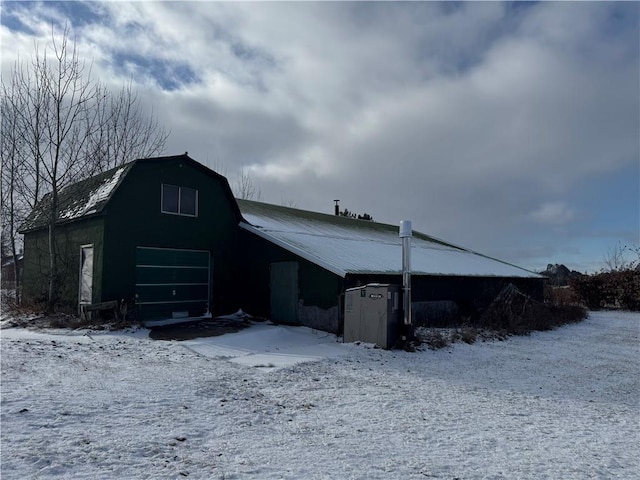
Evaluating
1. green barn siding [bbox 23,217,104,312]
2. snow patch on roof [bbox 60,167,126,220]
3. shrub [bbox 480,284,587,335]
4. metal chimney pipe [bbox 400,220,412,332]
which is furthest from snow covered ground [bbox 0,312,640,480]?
shrub [bbox 480,284,587,335]

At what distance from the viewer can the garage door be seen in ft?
47.6

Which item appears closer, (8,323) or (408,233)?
(408,233)

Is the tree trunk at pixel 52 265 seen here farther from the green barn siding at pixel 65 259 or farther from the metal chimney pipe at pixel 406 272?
the metal chimney pipe at pixel 406 272

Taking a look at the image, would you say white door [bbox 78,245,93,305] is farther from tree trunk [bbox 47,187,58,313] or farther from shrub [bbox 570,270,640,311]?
shrub [bbox 570,270,640,311]

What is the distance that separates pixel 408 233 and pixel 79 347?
8.32 metres

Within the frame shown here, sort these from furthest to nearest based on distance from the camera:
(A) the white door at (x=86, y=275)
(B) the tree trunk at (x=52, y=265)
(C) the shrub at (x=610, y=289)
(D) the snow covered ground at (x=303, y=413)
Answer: (C) the shrub at (x=610, y=289) → (B) the tree trunk at (x=52, y=265) → (A) the white door at (x=86, y=275) → (D) the snow covered ground at (x=303, y=413)

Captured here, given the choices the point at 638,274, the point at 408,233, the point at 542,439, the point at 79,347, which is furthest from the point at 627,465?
the point at 638,274

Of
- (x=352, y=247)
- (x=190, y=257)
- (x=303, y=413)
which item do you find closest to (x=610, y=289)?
(x=352, y=247)

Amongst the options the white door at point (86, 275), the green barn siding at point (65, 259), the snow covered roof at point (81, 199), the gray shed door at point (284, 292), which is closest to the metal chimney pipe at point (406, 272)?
the gray shed door at point (284, 292)

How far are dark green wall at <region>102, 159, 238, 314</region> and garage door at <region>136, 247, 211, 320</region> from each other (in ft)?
0.83

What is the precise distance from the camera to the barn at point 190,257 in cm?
1390

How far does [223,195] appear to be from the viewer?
16.8 m

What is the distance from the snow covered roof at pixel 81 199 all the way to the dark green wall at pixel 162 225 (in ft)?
1.98

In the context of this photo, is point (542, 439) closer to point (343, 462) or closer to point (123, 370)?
point (343, 462)
